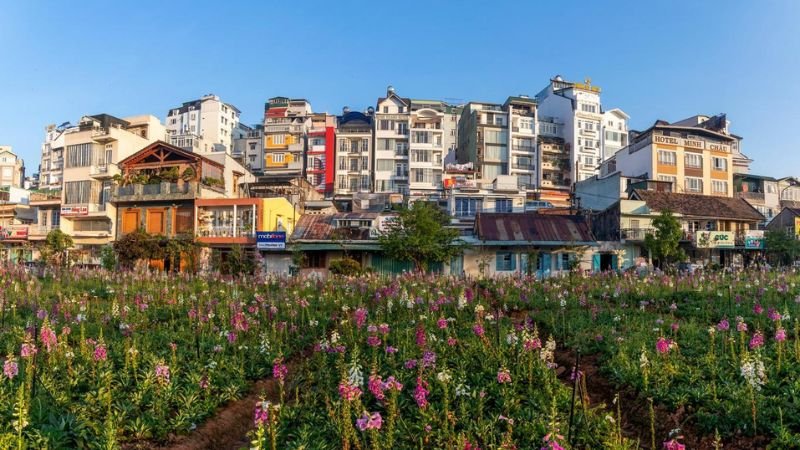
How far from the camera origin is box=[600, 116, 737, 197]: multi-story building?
48125 millimetres

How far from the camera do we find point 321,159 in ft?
206

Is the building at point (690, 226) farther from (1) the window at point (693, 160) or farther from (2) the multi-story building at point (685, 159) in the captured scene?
(1) the window at point (693, 160)

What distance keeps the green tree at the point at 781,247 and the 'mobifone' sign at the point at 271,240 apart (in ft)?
114

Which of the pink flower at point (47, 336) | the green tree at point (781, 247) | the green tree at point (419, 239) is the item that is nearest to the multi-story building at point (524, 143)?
the green tree at point (781, 247)

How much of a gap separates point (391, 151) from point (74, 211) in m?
32.7

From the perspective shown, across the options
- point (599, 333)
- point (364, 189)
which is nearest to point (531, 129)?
point (364, 189)

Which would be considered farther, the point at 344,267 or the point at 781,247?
the point at 781,247

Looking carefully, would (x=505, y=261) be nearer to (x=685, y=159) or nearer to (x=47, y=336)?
(x=47, y=336)

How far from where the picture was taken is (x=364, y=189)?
60.3 meters

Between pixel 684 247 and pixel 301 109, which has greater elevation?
pixel 301 109

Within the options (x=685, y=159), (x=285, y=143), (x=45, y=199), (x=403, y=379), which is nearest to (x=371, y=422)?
(x=403, y=379)

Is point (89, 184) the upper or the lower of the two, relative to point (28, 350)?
upper

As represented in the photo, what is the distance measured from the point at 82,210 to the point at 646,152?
50.5m

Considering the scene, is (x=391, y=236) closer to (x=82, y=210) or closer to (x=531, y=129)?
(x=82, y=210)
